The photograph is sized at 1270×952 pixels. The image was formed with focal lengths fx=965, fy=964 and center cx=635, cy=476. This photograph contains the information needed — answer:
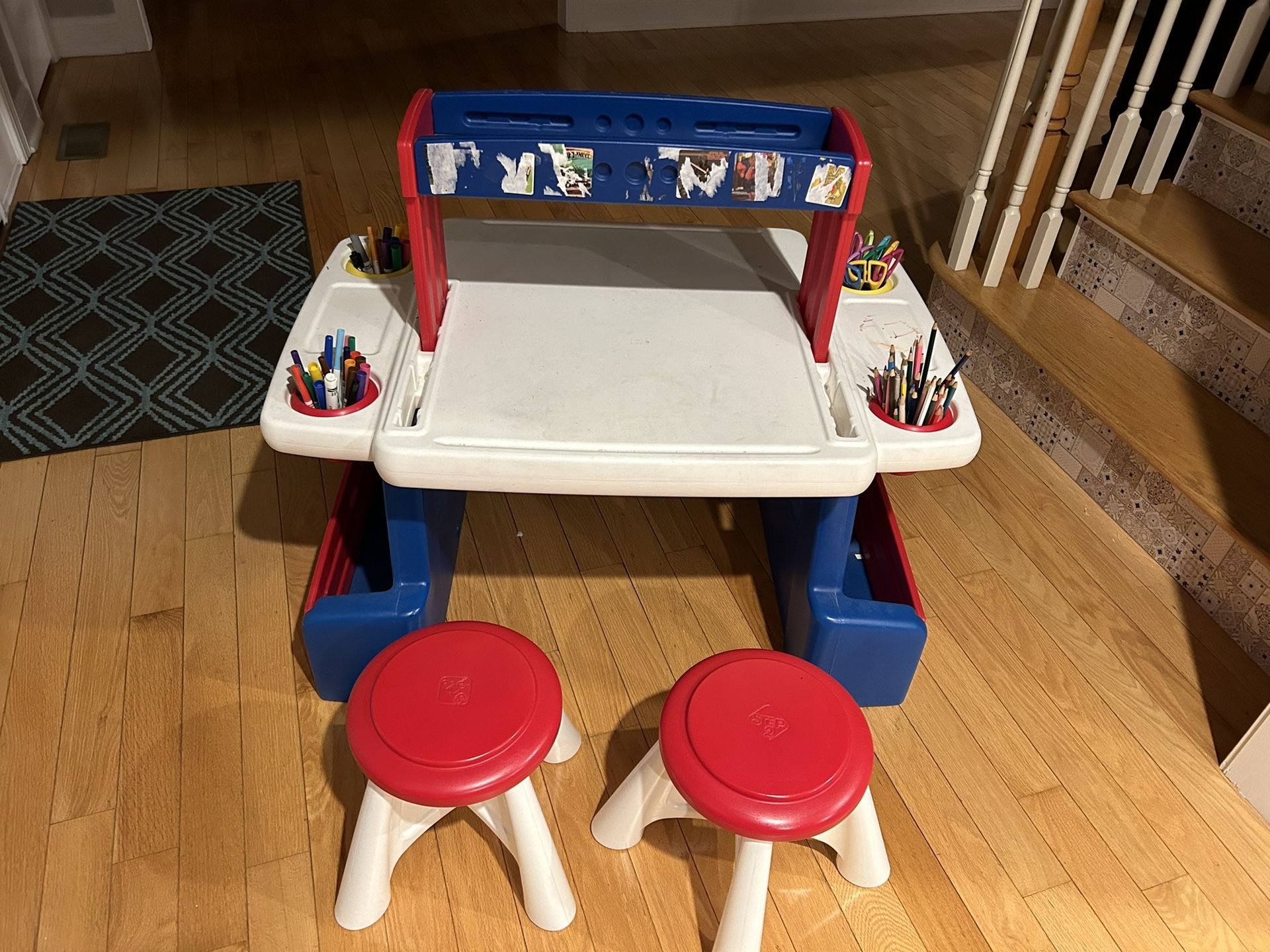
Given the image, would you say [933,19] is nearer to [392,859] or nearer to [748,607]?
[748,607]

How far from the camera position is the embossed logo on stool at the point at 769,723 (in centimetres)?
100

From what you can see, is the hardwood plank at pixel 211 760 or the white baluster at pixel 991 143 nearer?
the hardwood plank at pixel 211 760

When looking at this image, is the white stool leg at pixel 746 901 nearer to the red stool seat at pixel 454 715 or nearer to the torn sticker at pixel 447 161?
the red stool seat at pixel 454 715

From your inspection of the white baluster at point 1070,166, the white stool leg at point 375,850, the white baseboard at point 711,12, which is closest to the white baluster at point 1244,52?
the white baluster at point 1070,166

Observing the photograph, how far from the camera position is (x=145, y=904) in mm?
1163

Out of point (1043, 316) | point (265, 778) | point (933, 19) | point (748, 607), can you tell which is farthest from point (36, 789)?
point (933, 19)

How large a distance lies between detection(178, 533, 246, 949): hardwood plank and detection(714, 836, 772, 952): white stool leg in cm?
57

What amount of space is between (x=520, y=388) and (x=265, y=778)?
0.64 meters

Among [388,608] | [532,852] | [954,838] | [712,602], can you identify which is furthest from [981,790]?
[388,608]

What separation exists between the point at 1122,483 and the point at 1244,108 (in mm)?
731

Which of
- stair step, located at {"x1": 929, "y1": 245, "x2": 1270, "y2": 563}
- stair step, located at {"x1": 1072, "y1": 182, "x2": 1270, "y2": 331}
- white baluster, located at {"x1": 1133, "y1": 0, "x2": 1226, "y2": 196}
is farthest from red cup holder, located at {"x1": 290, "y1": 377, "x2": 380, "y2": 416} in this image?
white baluster, located at {"x1": 1133, "y1": 0, "x2": 1226, "y2": 196}

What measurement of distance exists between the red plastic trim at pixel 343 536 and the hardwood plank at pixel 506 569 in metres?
0.21

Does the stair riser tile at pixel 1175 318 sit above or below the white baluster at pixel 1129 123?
below

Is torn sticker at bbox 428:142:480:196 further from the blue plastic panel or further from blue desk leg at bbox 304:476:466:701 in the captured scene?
blue desk leg at bbox 304:476:466:701
